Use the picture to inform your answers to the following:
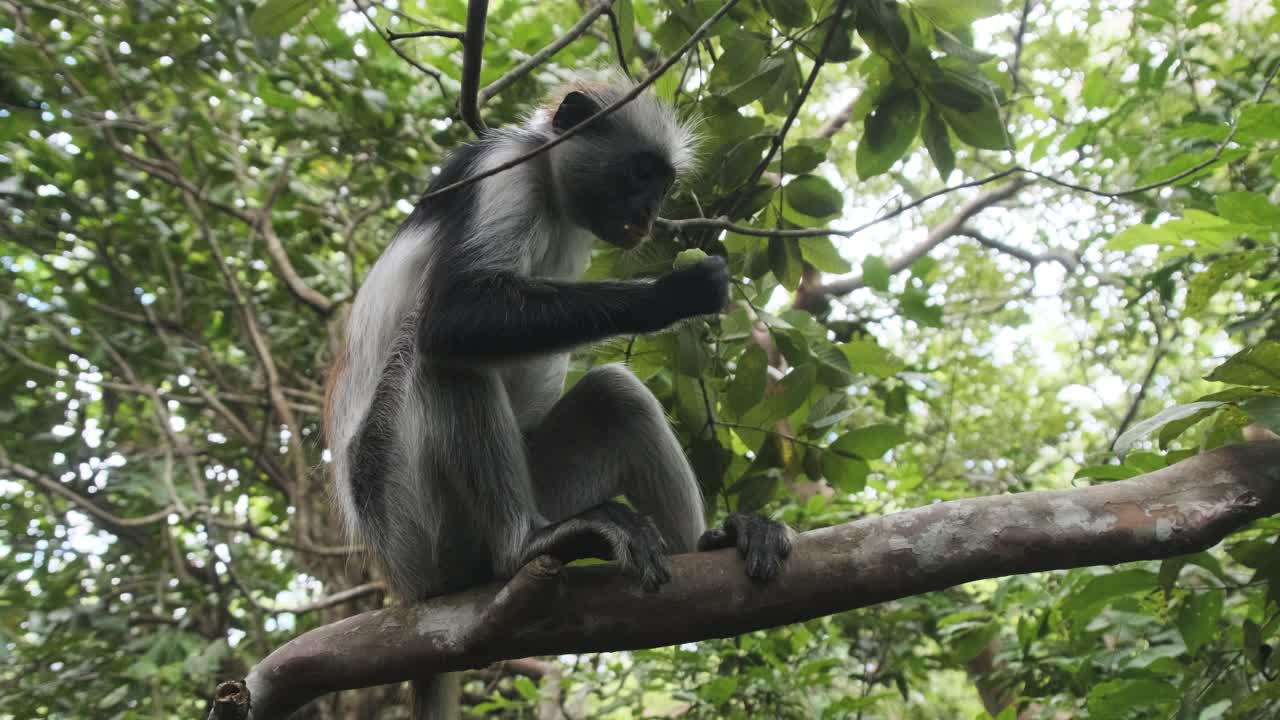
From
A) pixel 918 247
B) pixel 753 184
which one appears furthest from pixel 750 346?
pixel 918 247

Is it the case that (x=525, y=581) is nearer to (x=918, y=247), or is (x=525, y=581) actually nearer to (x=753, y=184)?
(x=753, y=184)

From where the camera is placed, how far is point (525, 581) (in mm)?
2711

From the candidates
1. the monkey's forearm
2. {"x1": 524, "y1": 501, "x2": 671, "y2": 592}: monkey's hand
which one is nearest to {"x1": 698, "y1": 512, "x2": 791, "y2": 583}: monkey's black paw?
{"x1": 524, "y1": 501, "x2": 671, "y2": 592}: monkey's hand

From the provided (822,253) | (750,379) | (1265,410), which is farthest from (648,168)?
(1265,410)

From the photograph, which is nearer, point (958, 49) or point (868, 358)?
point (958, 49)

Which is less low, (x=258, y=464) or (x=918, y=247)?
(x=918, y=247)

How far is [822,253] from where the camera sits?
3.82 metres

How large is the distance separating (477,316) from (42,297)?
4846 mm

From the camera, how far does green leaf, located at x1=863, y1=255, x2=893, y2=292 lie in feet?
13.1

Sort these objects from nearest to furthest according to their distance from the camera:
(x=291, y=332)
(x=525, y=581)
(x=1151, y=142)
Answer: (x=525, y=581) → (x=1151, y=142) → (x=291, y=332)

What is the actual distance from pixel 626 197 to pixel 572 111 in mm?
504

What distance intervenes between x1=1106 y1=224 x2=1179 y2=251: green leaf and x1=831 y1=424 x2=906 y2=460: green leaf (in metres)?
1.07

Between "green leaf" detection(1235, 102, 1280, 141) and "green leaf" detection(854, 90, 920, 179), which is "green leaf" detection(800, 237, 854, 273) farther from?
"green leaf" detection(1235, 102, 1280, 141)

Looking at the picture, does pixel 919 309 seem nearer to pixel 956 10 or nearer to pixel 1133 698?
pixel 956 10
